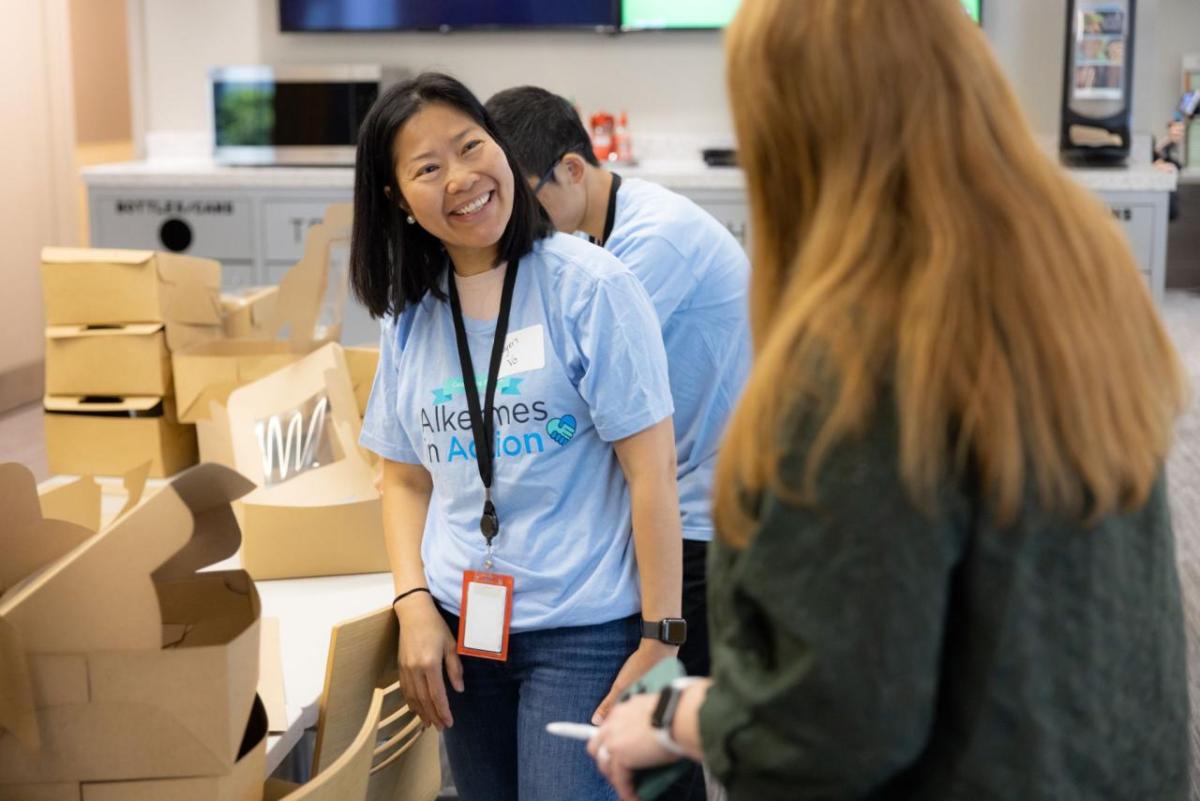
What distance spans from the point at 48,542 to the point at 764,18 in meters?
0.90

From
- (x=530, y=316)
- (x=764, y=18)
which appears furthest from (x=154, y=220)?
(x=764, y=18)

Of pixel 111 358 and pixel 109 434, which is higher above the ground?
pixel 111 358

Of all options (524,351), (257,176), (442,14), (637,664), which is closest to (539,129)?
(524,351)

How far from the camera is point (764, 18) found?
33.5 inches

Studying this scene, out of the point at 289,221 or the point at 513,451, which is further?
the point at 289,221

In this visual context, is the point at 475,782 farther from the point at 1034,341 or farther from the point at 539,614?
the point at 1034,341

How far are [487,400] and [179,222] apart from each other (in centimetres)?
381

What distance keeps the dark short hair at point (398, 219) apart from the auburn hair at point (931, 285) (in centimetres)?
69

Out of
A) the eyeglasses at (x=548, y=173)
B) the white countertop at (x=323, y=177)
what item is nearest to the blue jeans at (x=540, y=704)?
the eyeglasses at (x=548, y=173)

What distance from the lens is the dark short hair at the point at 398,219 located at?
1.54 m

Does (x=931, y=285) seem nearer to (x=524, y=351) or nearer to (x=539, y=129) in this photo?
(x=524, y=351)

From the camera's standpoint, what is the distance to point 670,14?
16.5 ft

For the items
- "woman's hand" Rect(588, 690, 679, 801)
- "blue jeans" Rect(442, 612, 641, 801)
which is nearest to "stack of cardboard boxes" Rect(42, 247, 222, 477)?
"blue jeans" Rect(442, 612, 641, 801)

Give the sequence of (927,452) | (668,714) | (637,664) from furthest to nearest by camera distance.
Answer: (637,664)
(668,714)
(927,452)
